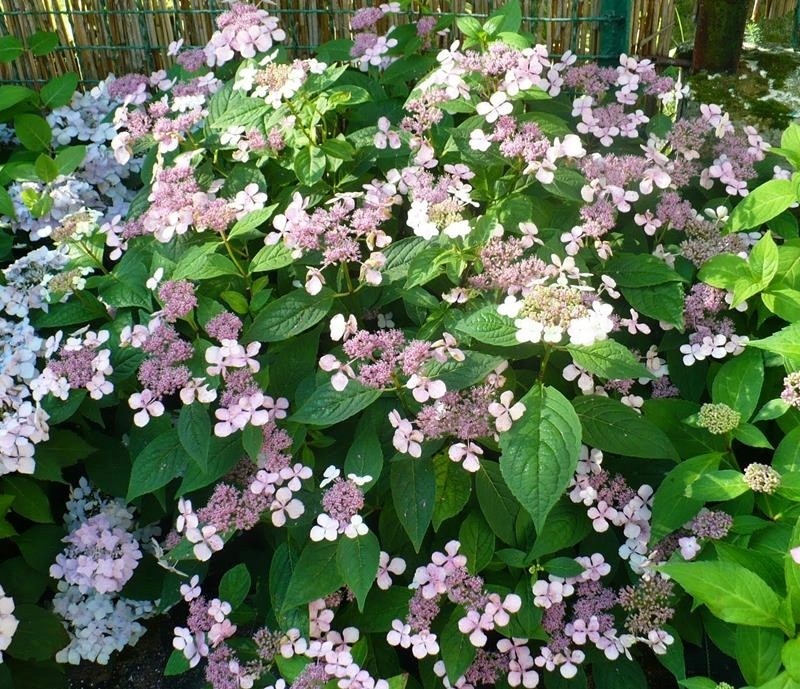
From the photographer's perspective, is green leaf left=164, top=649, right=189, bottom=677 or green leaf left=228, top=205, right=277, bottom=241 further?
green leaf left=228, top=205, right=277, bottom=241

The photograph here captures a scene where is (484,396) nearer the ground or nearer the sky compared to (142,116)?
nearer the ground

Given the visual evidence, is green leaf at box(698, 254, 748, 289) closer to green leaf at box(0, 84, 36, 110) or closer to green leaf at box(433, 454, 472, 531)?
green leaf at box(433, 454, 472, 531)

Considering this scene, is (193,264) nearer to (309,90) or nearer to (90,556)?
(309,90)

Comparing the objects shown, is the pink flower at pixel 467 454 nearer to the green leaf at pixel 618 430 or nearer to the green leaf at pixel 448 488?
the green leaf at pixel 448 488

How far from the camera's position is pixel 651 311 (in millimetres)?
2137

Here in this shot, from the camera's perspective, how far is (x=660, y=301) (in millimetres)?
2158

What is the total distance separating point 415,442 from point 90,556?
95 cm

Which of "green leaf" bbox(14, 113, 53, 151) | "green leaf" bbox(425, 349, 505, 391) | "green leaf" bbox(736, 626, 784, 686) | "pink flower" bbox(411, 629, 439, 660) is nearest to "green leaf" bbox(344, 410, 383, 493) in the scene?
"green leaf" bbox(425, 349, 505, 391)

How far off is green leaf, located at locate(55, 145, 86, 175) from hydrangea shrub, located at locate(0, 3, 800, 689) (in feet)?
0.39

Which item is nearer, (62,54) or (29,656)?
(29,656)

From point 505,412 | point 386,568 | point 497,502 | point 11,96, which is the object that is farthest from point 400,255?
point 11,96

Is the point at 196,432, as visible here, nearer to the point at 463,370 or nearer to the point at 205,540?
the point at 205,540

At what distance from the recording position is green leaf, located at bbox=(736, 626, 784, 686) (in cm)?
167

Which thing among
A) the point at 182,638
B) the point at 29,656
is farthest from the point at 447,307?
the point at 29,656
